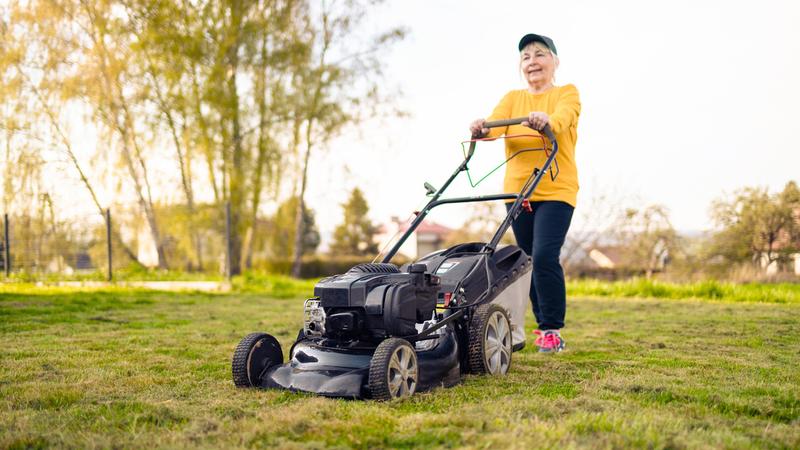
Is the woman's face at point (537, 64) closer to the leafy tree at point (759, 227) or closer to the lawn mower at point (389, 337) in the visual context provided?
the lawn mower at point (389, 337)

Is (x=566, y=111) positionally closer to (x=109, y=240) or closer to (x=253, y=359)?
(x=253, y=359)

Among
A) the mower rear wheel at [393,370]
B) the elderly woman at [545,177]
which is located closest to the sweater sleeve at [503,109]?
the elderly woman at [545,177]

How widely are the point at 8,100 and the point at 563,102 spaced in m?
13.7

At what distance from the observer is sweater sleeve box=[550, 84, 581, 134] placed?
4.46 m

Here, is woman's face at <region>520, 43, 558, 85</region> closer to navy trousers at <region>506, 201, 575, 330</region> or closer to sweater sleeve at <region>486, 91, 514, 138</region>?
sweater sleeve at <region>486, 91, 514, 138</region>

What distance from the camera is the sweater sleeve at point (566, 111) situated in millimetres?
4465

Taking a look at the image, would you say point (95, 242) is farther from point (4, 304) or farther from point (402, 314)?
point (402, 314)

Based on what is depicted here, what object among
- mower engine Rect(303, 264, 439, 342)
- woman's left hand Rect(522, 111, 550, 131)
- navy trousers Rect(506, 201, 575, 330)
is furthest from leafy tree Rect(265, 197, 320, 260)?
mower engine Rect(303, 264, 439, 342)

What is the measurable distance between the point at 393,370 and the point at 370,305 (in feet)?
1.00

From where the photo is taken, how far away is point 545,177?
475 cm

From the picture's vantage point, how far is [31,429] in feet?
8.42

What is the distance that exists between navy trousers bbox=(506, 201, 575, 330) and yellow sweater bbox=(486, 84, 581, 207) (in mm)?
81

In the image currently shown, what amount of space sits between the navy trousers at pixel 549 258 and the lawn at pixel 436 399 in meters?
0.29

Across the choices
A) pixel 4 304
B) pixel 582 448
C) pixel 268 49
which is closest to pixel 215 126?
pixel 268 49
